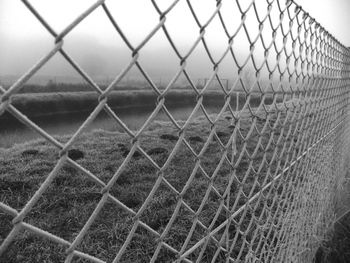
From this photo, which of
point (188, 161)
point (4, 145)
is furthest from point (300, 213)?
point (4, 145)

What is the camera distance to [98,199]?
2982 millimetres

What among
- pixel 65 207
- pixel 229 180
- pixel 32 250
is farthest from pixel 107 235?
pixel 229 180

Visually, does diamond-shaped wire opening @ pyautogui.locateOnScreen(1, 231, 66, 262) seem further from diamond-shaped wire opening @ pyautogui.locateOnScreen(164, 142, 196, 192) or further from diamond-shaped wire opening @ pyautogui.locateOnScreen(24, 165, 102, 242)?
diamond-shaped wire opening @ pyautogui.locateOnScreen(164, 142, 196, 192)

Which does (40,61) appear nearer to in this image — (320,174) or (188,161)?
(320,174)

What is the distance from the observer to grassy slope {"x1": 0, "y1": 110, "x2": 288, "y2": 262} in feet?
7.18

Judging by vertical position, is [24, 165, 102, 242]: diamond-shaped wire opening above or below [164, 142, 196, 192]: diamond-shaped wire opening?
below

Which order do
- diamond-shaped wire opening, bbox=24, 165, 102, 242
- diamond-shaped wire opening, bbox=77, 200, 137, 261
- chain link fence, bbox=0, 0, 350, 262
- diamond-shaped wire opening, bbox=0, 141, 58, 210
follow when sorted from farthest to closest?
diamond-shaped wire opening, bbox=0, 141, 58, 210 < diamond-shaped wire opening, bbox=24, 165, 102, 242 < diamond-shaped wire opening, bbox=77, 200, 137, 261 < chain link fence, bbox=0, 0, 350, 262

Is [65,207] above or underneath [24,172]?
above

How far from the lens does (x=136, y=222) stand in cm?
78

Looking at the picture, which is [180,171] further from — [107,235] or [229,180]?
[229,180]

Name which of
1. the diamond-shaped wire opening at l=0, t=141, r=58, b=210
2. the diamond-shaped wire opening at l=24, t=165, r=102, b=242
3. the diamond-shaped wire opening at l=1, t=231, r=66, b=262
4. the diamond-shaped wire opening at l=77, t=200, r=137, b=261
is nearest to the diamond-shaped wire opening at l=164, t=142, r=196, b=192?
the diamond-shaped wire opening at l=24, t=165, r=102, b=242

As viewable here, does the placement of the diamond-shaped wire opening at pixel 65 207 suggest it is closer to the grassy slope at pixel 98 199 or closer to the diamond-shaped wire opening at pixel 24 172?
the grassy slope at pixel 98 199

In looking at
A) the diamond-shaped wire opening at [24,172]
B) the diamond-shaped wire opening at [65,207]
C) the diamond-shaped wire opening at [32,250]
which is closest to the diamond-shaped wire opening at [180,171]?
the diamond-shaped wire opening at [65,207]

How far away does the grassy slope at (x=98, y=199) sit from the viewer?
2.19m
